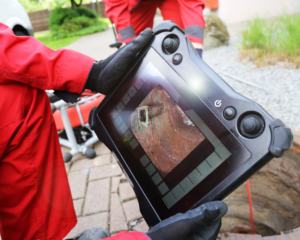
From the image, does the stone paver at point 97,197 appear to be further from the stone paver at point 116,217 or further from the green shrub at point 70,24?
the green shrub at point 70,24

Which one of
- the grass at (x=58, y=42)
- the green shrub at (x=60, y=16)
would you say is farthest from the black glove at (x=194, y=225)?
the green shrub at (x=60, y=16)

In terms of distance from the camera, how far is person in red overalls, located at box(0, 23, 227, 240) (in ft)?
2.74

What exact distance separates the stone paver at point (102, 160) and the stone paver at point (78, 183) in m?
0.17

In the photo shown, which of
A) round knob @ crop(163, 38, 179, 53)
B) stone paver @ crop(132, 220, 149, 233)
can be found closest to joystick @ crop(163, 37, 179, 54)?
round knob @ crop(163, 38, 179, 53)

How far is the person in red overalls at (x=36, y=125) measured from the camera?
0.84 metres

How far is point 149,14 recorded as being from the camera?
2039mm

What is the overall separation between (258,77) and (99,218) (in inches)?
97.6

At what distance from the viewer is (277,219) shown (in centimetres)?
166

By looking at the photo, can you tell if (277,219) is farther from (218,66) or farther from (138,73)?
(218,66)

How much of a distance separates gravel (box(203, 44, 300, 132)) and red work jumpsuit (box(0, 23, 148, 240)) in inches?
75.7

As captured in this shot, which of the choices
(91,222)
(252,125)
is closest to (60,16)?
(91,222)

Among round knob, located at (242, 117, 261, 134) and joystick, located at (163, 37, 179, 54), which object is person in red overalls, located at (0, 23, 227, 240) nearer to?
joystick, located at (163, 37, 179, 54)

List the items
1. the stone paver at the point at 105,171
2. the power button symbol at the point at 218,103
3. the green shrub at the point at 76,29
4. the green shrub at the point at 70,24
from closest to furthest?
the power button symbol at the point at 218,103, the stone paver at the point at 105,171, the green shrub at the point at 76,29, the green shrub at the point at 70,24

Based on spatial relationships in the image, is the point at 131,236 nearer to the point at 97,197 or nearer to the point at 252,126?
the point at 252,126
